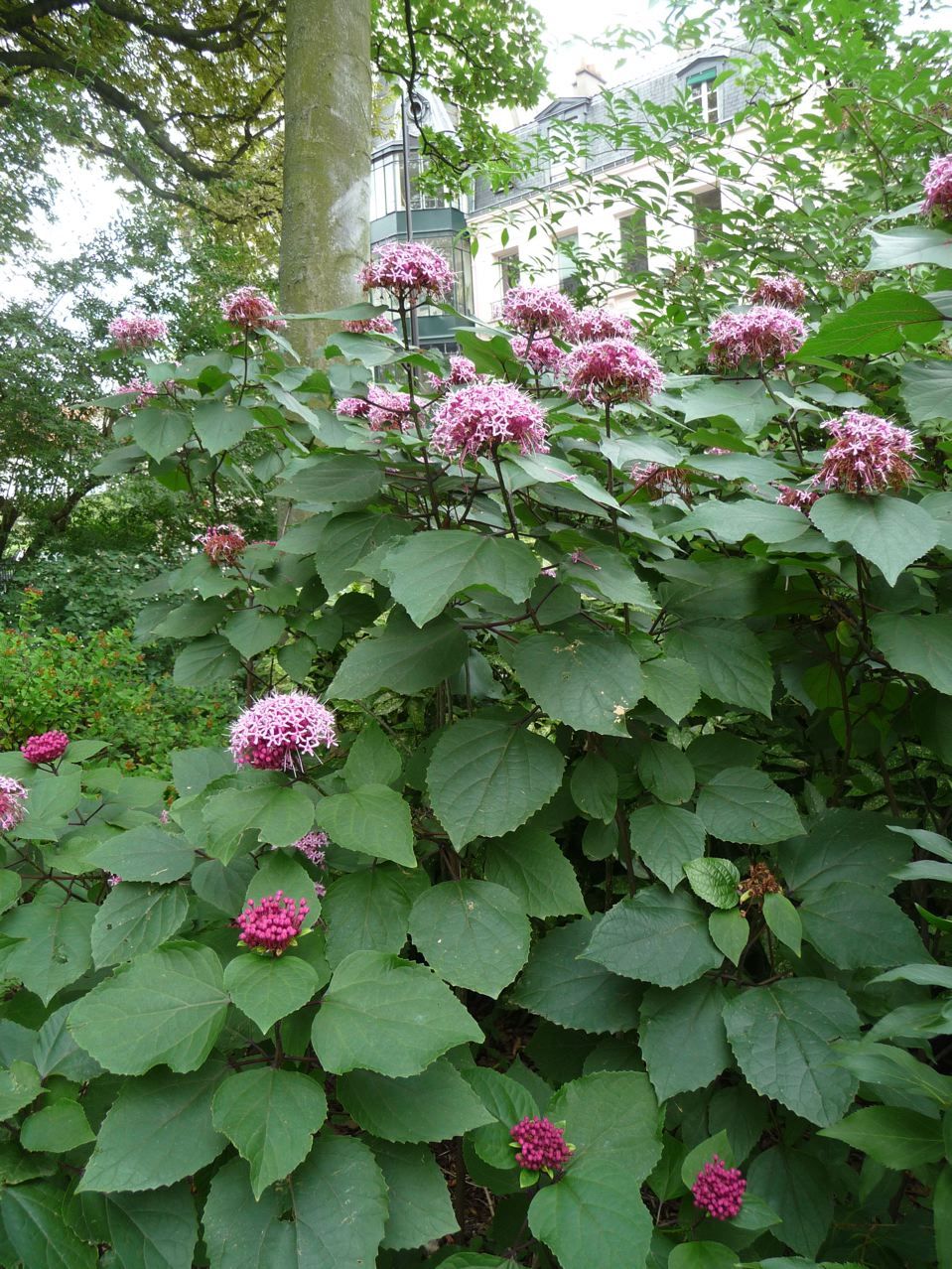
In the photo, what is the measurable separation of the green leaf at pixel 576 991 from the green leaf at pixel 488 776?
0.25 meters

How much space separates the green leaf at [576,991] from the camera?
4.15ft

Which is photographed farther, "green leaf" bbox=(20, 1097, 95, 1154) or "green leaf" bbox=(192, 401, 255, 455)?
"green leaf" bbox=(192, 401, 255, 455)

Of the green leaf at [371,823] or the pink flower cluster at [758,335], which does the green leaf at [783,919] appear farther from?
the pink flower cluster at [758,335]

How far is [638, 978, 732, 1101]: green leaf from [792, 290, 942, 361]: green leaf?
1040 millimetres

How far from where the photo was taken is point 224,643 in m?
1.93

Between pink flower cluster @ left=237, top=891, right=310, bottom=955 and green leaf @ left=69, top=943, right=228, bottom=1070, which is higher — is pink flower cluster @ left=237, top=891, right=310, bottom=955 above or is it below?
above

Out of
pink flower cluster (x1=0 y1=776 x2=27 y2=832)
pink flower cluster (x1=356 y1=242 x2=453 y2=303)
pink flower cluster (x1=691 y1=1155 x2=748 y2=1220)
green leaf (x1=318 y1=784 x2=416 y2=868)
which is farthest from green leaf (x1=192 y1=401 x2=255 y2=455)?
pink flower cluster (x1=691 y1=1155 x2=748 y2=1220)

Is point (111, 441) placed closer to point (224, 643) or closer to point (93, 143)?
point (93, 143)

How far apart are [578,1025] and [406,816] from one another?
1.53ft

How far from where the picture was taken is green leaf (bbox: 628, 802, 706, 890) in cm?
125

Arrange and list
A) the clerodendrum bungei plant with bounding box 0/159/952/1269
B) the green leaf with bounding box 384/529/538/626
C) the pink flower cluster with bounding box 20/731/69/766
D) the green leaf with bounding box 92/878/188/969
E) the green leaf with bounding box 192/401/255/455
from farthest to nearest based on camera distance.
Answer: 1. the green leaf with bounding box 192/401/255/455
2. the pink flower cluster with bounding box 20/731/69/766
3. the green leaf with bounding box 92/878/188/969
4. the green leaf with bounding box 384/529/538/626
5. the clerodendrum bungei plant with bounding box 0/159/952/1269

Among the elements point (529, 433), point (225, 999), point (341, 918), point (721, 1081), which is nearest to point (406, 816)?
point (341, 918)

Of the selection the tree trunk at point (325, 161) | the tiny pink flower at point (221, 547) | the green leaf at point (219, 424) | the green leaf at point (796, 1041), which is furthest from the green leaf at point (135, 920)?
the tree trunk at point (325, 161)

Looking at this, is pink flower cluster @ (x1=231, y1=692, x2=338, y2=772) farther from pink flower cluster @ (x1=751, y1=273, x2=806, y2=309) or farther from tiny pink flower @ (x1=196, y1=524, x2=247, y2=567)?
pink flower cluster @ (x1=751, y1=273, x2=806, y2=309)
